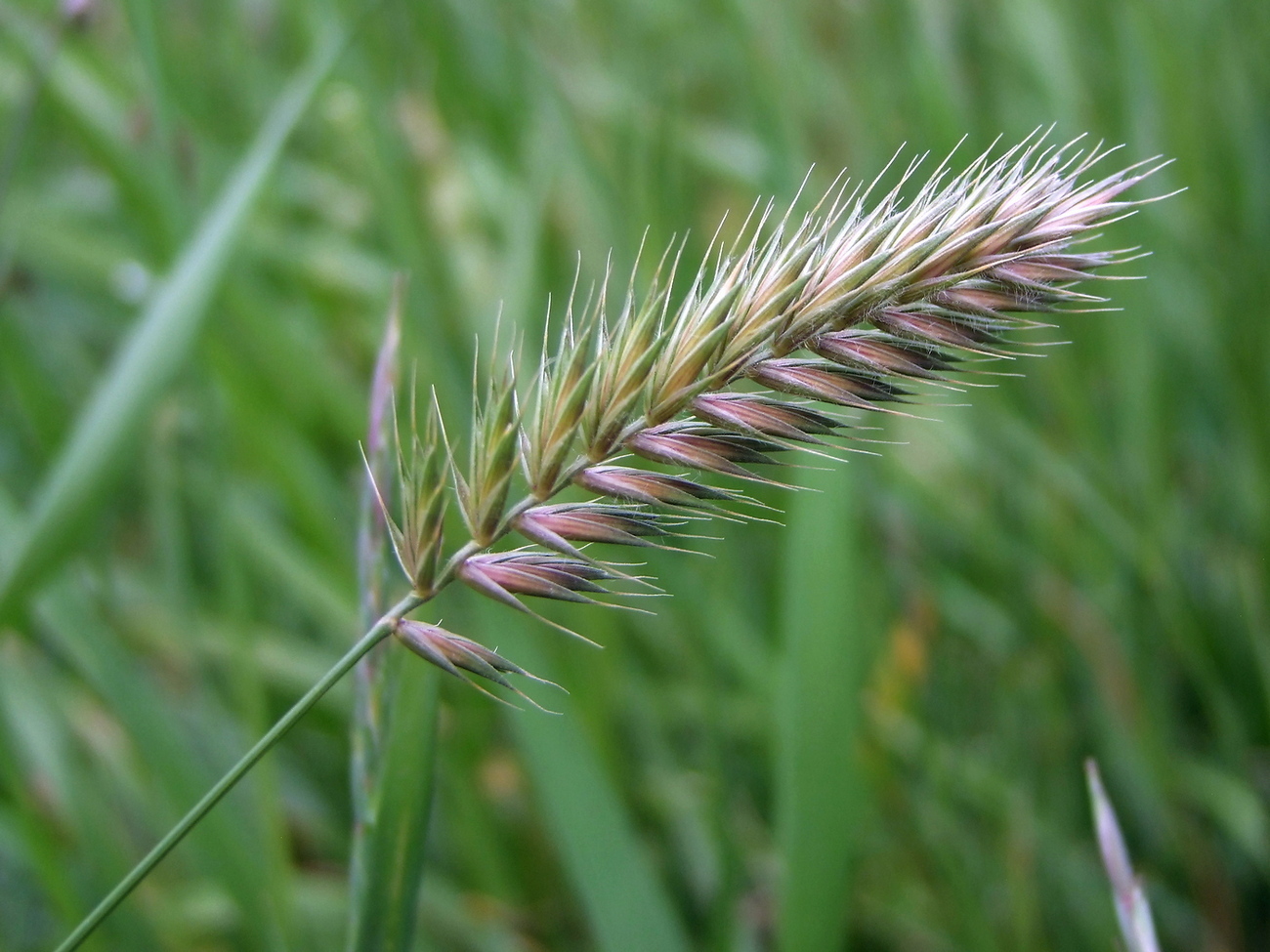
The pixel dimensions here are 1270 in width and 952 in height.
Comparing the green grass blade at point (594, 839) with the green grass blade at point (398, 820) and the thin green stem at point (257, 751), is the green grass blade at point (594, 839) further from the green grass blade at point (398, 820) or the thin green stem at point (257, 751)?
the thin green stem at point (257, 751)

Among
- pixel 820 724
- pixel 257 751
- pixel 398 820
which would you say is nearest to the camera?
pixel 257 751

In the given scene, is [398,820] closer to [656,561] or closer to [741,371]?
[741,371]

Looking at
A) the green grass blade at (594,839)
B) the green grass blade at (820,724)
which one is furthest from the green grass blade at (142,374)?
the green grass blade at (820,724)

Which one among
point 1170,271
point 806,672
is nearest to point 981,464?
point 1170,271

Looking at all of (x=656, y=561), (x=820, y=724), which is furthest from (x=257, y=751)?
(x=656, y=561)

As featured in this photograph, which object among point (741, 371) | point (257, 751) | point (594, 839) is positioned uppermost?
point (741, 371)

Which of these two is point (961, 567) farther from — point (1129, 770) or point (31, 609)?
point (31, 609)

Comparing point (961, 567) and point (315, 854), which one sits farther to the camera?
point (961, 567)
